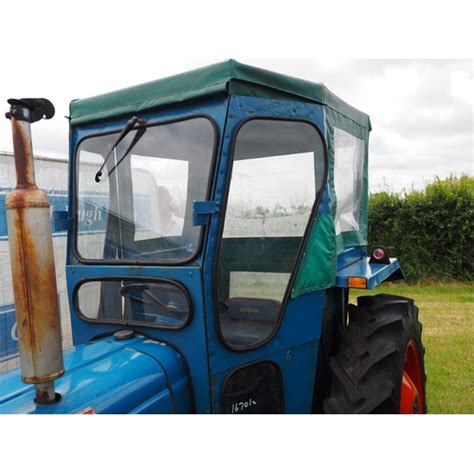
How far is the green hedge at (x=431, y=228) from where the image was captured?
34.8 ft

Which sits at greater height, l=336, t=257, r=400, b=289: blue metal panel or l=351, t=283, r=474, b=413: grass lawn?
l=336, t=257, r=400, b=289: blue metal panel

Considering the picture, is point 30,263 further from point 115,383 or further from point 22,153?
point 115,383

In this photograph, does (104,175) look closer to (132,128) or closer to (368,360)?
(132,128)

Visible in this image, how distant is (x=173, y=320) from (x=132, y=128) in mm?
939

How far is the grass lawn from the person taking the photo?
4.23 meters

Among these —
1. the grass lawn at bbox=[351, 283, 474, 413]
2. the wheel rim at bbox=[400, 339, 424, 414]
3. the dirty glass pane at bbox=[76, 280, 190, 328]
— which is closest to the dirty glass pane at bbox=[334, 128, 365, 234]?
the wheel rim at bbox=[400, 339, 424, 414]

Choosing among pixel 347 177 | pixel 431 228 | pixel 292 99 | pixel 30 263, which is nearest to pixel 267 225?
pixel 292 99


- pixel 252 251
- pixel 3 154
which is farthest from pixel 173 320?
pixel 3 154

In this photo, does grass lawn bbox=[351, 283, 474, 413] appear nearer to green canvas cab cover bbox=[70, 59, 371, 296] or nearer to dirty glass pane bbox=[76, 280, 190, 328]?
green canvas cab cover bbox=[70, 59, 371, 296]

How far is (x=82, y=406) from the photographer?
167 centimetres

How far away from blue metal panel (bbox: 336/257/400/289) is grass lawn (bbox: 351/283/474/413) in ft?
4.96

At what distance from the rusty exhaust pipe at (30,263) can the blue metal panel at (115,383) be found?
29 centimetres

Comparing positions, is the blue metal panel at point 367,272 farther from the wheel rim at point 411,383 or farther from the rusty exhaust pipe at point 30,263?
the rusty exhaust pipe at point 30,263

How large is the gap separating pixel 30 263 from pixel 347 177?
2.27 m
